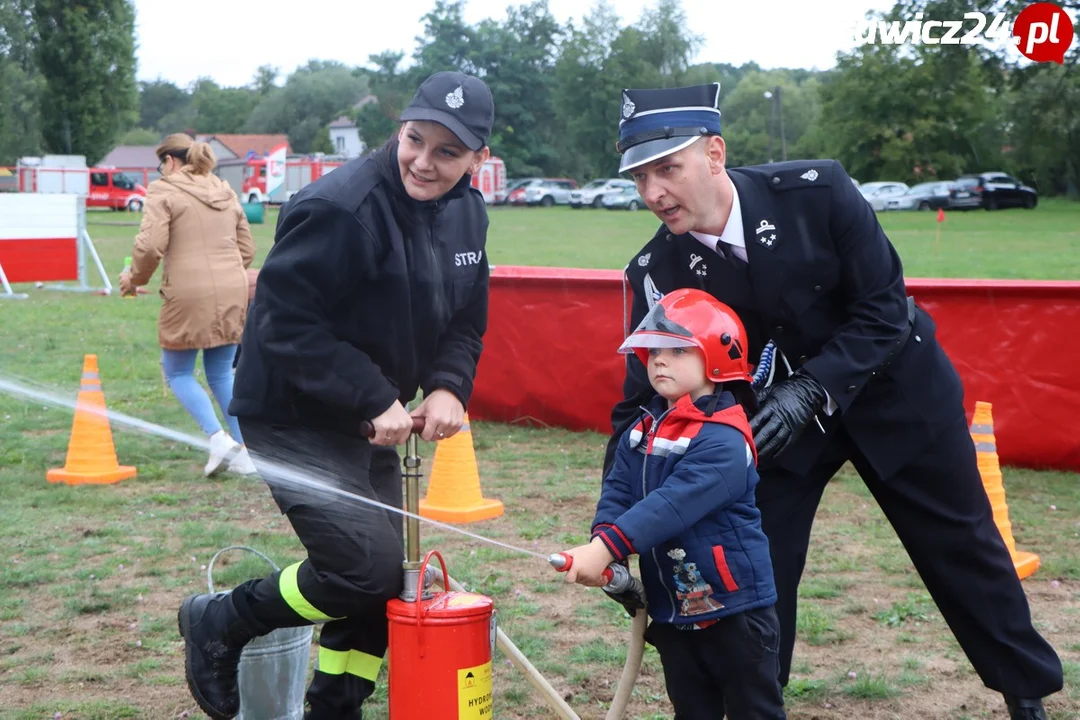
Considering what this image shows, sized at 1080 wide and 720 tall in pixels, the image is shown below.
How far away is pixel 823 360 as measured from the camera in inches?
137

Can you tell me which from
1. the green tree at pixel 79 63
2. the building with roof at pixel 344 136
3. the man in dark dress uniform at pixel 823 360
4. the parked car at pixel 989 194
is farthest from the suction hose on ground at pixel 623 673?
the building with roof at pixel 344 136

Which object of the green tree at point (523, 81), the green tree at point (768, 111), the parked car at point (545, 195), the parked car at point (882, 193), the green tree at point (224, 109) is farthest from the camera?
the green tree at point (224, 109)

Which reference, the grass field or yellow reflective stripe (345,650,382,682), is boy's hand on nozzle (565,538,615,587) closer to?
yellow reflective stripe (345,650,382,682)

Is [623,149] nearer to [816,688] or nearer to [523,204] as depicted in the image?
[816,688]

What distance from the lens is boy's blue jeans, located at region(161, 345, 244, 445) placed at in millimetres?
7586

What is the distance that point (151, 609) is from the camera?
532cm

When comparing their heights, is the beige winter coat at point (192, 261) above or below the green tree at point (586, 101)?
below

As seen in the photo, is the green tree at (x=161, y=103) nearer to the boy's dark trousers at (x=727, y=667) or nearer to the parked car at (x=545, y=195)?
the parked car at (x=545, y=195)

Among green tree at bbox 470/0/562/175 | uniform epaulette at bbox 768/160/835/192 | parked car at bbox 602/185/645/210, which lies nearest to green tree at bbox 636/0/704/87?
green tree at bbox 470/0/562/175

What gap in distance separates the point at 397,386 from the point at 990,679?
2.06 m

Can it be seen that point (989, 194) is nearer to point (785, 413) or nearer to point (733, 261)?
point (733, 261)

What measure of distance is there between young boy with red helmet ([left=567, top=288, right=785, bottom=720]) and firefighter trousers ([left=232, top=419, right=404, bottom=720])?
2.34 ft

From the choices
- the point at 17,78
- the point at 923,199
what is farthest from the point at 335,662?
the point at 17,78

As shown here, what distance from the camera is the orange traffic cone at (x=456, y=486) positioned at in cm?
695
